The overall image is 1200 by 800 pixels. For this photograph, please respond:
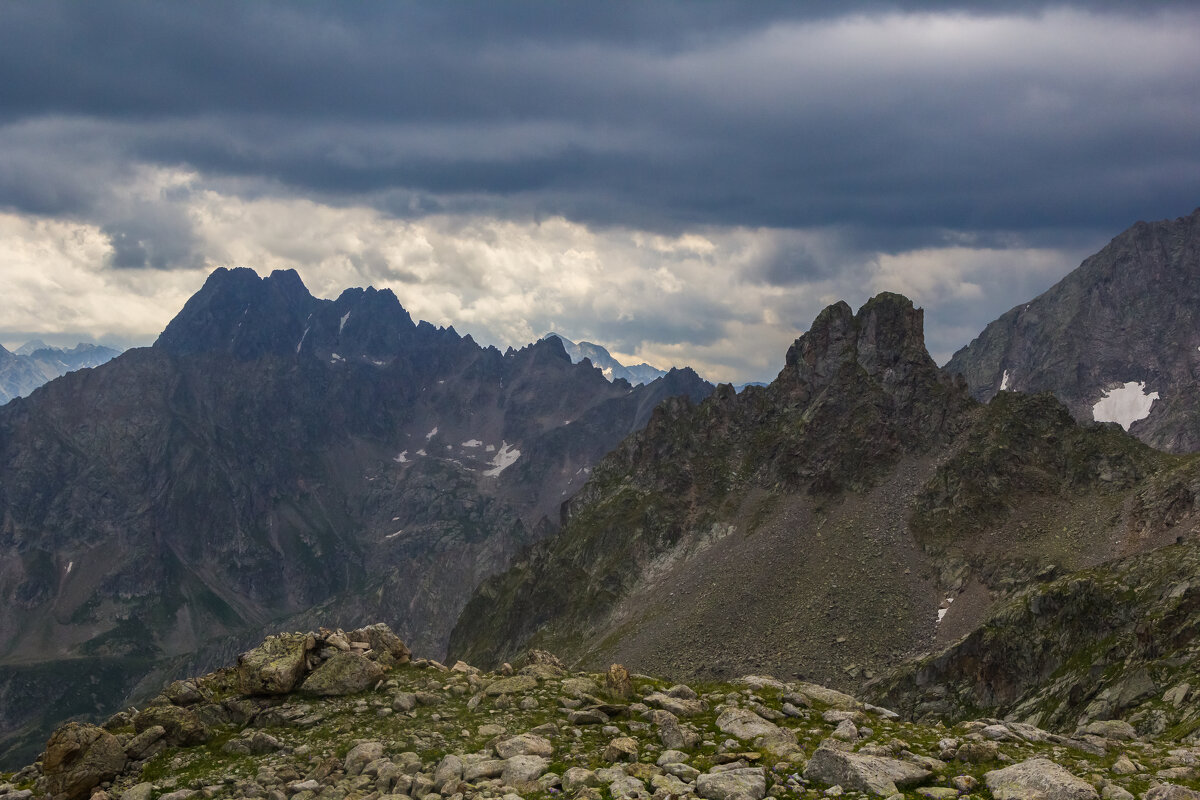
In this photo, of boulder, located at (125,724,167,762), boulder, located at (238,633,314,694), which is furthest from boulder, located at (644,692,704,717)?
boulder, located at (125,724,167,762)

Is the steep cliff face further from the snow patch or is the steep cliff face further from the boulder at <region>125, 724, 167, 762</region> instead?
the boulder at <region>125, 724, 167, 762</region>

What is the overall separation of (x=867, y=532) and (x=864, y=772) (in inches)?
5310

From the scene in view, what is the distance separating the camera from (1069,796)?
70.7 feet

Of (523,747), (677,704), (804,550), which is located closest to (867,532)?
(804,550)

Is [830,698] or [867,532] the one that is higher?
[867,532]

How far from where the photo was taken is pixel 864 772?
2309 cm

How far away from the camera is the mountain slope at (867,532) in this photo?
121 meters

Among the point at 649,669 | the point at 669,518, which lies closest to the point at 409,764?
the point at 649,669

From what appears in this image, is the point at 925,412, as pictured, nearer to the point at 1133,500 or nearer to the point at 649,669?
the point at 1133,500

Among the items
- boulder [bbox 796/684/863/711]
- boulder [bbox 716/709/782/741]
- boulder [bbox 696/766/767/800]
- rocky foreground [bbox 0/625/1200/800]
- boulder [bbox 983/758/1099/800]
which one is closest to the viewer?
boulder [bbox 983/758/1099/800]

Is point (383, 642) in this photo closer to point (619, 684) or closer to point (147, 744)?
point (147, 744)

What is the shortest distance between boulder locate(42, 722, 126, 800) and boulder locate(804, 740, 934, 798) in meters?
25.9

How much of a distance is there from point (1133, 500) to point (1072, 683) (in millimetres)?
63385

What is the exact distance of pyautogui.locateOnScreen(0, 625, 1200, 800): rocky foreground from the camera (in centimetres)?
2361
